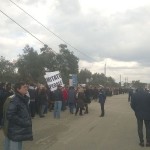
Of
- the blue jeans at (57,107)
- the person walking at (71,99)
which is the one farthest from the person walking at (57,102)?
the person walking at (71,99)

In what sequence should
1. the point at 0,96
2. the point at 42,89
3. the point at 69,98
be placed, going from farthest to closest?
the point at 69,98, the point at 42,89, the point at 0,96

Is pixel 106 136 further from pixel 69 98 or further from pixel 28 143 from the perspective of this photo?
pixel 69 98

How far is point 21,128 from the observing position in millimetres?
7480

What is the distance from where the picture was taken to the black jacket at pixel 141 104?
1254 cm

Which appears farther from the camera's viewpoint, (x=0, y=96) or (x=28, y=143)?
(x=0, y=96)

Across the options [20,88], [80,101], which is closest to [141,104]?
[20,88]

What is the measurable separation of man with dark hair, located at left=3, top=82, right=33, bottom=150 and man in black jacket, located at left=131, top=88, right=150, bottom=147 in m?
5.70

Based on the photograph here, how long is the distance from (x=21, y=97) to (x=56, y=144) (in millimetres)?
5413

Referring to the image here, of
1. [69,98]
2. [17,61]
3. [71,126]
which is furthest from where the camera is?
[17,61]

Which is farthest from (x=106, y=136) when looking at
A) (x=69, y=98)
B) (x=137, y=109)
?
(x=69, y=98)

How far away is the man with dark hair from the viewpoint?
745 cm

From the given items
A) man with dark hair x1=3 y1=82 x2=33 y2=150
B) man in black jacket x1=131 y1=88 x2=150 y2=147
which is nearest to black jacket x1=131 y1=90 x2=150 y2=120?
man in black jacket x1=131 y1=88 x2=150 y2=147

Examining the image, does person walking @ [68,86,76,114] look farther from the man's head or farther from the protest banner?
the man's head

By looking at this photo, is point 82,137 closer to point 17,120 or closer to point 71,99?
point 17,120
